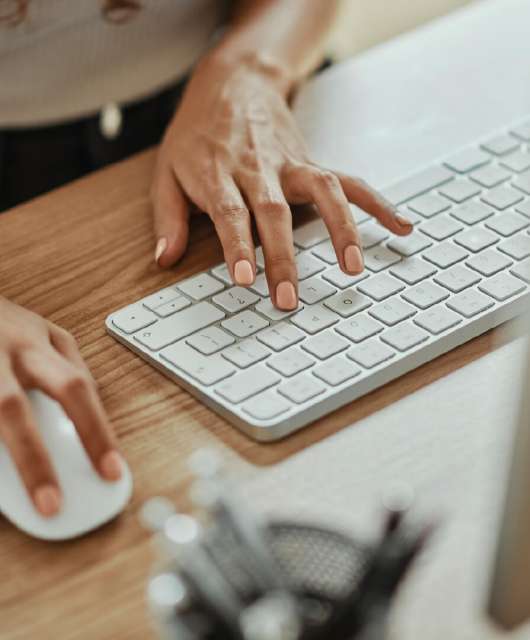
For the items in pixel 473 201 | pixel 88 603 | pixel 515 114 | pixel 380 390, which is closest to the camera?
pixel 88 603

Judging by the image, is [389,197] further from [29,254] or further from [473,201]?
[29,254]

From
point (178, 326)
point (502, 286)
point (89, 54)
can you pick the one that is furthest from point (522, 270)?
point (89, 54)

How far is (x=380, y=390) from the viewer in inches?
24.5

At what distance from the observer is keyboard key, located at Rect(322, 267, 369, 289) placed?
2.28ft

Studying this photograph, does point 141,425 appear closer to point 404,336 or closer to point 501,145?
point 404,336

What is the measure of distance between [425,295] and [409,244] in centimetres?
7

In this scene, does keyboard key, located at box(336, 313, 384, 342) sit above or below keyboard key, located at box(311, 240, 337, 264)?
above

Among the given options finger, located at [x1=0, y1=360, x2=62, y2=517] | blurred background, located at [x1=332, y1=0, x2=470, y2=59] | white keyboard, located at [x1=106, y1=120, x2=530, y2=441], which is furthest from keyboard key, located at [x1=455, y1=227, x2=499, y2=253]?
blurred background, located at [x1=332, y1=0, x2=470, y2=59]

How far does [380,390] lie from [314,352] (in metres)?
0.05


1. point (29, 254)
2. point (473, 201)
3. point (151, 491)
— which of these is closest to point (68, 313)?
point (29, 254)

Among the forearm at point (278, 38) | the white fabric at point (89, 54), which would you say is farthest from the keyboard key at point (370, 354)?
the white fabric at point (89, 54)

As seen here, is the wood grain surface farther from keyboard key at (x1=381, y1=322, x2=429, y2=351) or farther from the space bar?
the space bar

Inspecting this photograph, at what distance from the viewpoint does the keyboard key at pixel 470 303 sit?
2.17 feet

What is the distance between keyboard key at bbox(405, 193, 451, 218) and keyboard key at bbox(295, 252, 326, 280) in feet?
0.30
